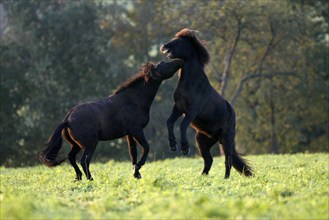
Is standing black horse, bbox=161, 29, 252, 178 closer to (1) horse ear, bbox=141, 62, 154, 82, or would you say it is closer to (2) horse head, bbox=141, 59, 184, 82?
(2) horse head, bbox=141, 59, 184, 82

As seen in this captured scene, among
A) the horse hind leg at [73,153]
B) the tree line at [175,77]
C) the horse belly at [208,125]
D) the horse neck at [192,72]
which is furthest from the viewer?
the tree line at [175,77]

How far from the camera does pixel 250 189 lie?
10383 millimetres

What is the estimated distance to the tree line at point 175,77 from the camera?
42.1m

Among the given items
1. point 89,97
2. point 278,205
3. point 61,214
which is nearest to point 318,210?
point 278,205

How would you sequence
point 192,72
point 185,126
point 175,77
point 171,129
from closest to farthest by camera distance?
point 185,126 → point 171,129 → point 192,72 → point 175,77

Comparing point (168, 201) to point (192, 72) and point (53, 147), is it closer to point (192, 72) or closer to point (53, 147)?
point (53, 147)

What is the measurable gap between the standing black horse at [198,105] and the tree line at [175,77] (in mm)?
26334

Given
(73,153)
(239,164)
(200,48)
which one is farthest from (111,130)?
(239,164)

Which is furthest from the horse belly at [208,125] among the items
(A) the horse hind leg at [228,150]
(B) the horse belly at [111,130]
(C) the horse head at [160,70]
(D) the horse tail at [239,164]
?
(B) the horse belly at [111,130]

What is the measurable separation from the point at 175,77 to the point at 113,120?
113 feet

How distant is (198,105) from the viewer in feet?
43.4

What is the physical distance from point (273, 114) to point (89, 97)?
43.7 feet

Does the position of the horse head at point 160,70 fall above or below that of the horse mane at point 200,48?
below

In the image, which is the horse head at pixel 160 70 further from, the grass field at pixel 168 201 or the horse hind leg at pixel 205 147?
the grass field at pixel 168 201
